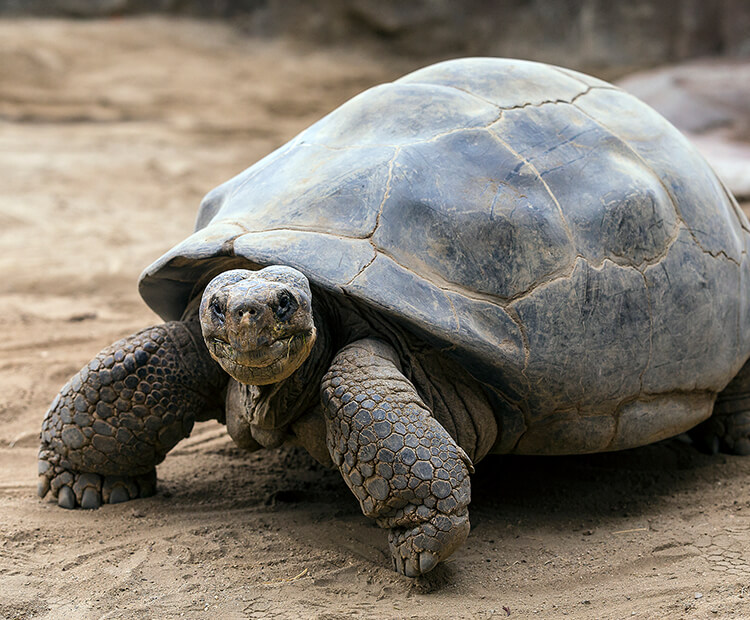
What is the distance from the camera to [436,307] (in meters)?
2.97

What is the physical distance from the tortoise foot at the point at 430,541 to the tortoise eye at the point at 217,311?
839 millimetres

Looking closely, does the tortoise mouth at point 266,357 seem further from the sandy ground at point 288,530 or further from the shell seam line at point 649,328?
the shell seam line at point 649,328

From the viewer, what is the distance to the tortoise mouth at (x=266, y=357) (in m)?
2.63

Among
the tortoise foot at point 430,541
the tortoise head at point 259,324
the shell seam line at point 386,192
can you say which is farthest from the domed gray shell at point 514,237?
the tortoise foot at point 430,541

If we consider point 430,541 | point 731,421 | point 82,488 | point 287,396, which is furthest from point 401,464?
point 731,421

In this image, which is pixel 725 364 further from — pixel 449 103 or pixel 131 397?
pixel 131 397

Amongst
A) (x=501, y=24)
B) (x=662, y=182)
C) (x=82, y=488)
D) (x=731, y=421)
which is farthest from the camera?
(x=501, y=24)

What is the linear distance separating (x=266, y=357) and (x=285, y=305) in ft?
0.50

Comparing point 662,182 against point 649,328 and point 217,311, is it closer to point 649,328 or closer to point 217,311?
point 649,328

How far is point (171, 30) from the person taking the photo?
13.5m

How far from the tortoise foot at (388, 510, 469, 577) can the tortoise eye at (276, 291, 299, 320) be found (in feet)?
2.42

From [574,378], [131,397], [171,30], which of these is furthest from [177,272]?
[171,30]

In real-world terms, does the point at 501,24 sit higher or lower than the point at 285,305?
higher

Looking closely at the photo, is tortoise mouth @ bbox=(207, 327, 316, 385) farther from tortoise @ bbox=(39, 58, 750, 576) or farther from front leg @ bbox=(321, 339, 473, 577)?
front leg @ bbox=(321, 339, 473, 577)
